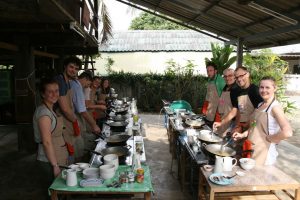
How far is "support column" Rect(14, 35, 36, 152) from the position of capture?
19.5 ft

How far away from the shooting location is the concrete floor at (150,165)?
14.4ft

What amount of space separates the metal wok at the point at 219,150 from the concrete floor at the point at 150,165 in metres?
1.28

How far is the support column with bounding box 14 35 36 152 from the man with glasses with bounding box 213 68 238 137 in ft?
13.7

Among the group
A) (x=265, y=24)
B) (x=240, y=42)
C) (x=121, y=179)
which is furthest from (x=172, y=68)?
(x=121, y=179)

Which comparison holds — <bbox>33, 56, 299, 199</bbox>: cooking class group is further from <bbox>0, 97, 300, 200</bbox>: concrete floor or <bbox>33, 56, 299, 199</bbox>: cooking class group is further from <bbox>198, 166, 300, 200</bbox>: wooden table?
<bbox>0, 97, 300, 200</bbox>: concrete floor

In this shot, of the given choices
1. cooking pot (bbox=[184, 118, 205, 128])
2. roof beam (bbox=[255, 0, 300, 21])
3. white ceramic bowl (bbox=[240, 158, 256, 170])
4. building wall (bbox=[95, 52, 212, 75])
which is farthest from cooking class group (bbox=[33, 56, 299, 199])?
building wall (bbox=[95, 52, 212, 75])

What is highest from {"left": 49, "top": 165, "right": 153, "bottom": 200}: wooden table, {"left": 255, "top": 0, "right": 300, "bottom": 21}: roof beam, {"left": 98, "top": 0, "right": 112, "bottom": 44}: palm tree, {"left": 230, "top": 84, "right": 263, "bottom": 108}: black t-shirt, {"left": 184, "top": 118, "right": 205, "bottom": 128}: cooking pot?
{"left": 98, "top": 0, "right": 112, "bottom": 44}: palm tree

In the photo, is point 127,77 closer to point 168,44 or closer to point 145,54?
point 145,54

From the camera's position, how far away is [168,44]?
16031mm

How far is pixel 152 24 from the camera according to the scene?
31.6 meters

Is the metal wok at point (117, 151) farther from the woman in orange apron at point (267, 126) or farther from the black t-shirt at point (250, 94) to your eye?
the black t-shirt at point (250, 94)

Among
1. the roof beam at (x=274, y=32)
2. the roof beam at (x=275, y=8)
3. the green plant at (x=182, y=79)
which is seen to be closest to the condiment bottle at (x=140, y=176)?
the roof beam at (x=275, y=8)

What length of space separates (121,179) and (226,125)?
99.9 inches

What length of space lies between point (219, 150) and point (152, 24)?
29.9 m
